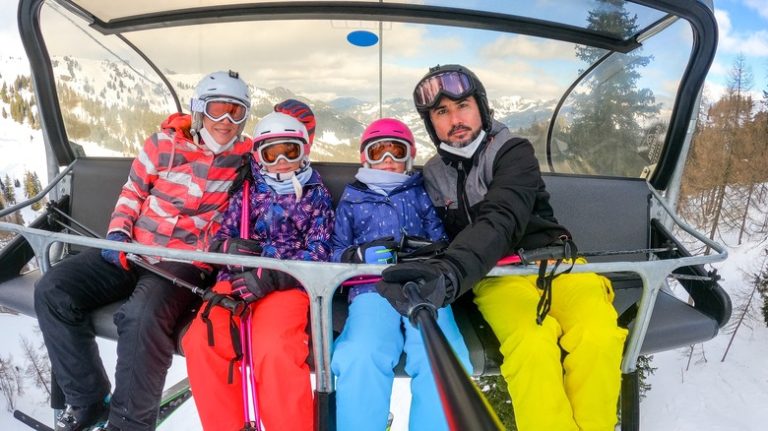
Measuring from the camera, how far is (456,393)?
2.47 ft

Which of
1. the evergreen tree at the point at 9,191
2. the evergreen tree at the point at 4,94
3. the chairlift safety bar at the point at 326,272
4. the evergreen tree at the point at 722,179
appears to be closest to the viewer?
the chairlift safety bar at the point at 326,272

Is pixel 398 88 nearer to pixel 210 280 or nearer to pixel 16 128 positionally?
pixel 210 280

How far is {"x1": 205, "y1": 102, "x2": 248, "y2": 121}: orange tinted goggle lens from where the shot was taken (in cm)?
271

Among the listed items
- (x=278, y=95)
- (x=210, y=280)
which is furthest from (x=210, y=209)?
(x=278, y=95)

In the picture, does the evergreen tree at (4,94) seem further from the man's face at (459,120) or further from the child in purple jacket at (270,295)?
the man's face at (459,120)

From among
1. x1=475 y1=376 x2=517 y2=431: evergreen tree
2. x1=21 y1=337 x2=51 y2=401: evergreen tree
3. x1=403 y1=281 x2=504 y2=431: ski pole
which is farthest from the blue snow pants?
x1=21 y1=337 x2=51 y2=401: evergreen tree

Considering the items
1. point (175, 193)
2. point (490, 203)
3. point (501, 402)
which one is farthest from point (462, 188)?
point (501, 402)

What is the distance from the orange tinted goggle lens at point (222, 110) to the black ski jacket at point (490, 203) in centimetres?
110

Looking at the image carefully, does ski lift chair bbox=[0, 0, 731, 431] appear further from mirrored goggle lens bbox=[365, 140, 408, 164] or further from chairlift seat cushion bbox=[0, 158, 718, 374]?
mirrored goggle lens bbox=[365, 140, 408, 164]

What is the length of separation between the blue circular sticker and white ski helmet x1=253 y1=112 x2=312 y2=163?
5.98 feet

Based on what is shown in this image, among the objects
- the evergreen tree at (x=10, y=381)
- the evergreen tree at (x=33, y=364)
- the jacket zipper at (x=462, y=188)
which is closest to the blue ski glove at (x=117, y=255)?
the jacket zipper at (x=462, y=188)

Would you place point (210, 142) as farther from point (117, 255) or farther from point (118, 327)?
point (118, 327)

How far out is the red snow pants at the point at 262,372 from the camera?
6.26ft

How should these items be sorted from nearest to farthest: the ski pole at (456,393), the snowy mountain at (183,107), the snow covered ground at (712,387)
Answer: the ski pole at (456,393) → the snowy mountain at (183,107) → the snow covered ground at (712,387)
